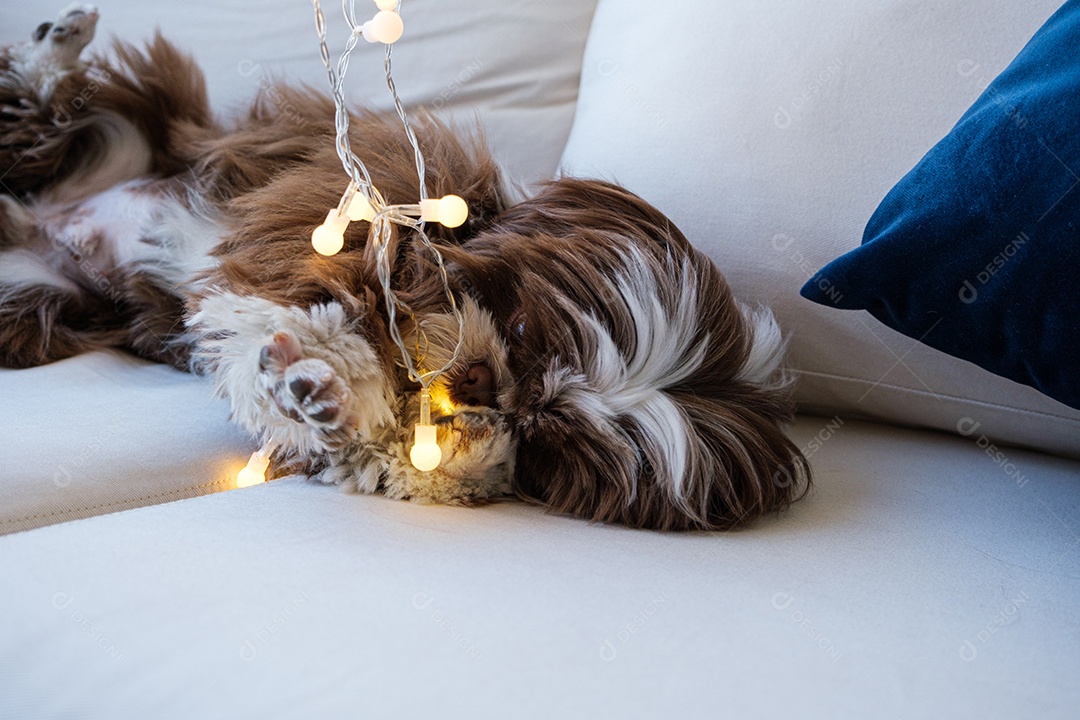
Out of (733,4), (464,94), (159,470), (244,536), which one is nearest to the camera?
(244,536)

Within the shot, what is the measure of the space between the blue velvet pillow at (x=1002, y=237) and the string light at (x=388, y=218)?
1.64 ft

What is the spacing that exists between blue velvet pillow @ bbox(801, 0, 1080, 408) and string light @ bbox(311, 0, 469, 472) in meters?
Answer: 0.50

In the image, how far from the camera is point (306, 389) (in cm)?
102

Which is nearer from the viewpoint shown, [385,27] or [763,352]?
[385,27]

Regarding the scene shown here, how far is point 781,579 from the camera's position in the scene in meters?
0.98

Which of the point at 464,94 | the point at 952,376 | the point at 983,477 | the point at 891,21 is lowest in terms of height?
the point at 983,477

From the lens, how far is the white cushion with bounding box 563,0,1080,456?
51.7 inches

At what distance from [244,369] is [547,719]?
0.61 m

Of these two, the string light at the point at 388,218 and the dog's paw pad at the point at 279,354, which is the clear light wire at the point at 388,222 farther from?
the dog's paw pad at the point at 279,354

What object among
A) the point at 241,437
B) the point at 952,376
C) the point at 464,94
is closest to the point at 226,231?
the point at 241,437

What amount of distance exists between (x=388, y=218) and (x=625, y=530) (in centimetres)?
51

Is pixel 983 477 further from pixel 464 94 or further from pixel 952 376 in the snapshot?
pixel 464 94

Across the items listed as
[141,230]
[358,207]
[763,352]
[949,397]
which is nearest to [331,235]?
[358,207]

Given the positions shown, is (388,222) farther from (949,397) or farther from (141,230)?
(949,397)
